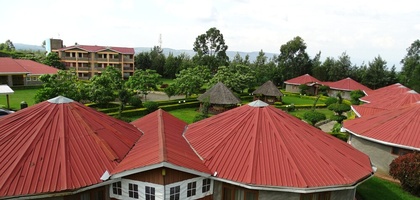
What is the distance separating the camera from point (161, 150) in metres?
10.7

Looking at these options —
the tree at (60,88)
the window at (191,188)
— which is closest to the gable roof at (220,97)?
the tree at (60,88)

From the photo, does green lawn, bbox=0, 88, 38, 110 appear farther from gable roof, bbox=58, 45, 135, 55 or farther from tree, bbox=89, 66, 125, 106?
gable roof, bbox=58, 45, 135, 55

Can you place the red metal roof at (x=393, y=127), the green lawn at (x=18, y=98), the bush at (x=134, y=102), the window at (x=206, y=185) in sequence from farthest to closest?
1. the bush at (x=134, y=102)
2. the green lawn at (x=18, y=98)
3. the red metal roof at (x=393, y=127)
4. the window at (x=206, y=185)

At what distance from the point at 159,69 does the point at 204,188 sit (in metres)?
68.2

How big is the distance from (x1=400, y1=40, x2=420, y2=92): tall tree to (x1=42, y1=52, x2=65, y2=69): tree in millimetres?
66037

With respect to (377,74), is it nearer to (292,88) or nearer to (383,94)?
(292,88)

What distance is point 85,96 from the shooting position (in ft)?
103

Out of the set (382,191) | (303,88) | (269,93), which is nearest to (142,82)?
(269,93)

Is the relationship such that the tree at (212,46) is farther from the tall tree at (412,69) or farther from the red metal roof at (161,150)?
the red metal roof at (161,150)

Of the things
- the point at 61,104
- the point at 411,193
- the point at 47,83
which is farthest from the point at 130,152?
the point at 47,83

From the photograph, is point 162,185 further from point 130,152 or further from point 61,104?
point 61,104

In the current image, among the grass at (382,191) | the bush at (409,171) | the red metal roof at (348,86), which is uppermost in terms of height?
the red metal roof at (348,86)

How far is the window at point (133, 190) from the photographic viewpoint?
1058 cm

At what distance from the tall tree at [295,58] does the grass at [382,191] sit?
51756 mm
